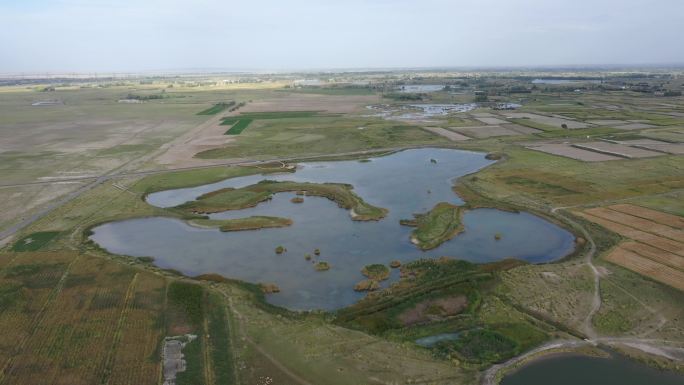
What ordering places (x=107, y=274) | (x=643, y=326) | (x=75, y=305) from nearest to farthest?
(x=643, y=326)
(x=75, y=305)
(x=107, y=274)

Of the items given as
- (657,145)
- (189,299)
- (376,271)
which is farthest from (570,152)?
(189,299)

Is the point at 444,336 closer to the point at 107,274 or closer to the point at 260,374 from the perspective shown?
the point at 260,374

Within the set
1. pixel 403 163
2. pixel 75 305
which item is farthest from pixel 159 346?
pixel 403 163

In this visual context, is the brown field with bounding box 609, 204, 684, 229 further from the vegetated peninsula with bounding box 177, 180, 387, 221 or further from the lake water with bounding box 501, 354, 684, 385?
the vegetated peninsula with bounding box 177, 180, 387, 221

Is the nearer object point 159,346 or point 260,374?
point 260,374

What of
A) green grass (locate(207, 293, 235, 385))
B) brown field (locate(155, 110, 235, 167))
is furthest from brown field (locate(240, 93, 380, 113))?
green grass (locate(207, 293, 235, 385))

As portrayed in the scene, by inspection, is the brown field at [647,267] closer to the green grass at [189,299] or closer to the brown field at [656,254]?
the brown field at [656,254]

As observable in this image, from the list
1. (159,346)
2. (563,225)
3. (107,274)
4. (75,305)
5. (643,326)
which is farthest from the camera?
(563,225)
